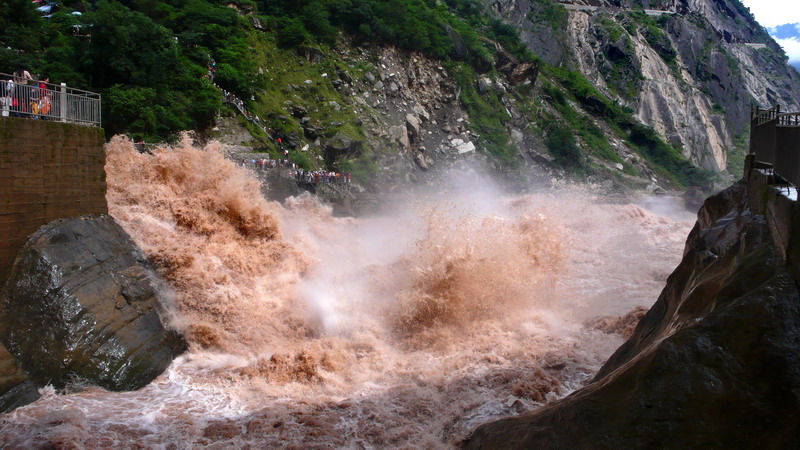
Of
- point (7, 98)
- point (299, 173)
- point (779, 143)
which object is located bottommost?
point (299, 173)

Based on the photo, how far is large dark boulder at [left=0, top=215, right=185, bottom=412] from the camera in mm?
8492

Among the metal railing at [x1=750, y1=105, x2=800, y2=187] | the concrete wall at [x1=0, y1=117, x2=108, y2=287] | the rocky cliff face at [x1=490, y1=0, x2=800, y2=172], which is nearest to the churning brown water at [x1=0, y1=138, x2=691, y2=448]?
the concrete wall at [x1=0, y1=117, x2=108, y2=287]

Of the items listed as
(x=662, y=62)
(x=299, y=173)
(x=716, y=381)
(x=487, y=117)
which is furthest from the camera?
(x=662, y=62)

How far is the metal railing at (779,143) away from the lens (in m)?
4.63

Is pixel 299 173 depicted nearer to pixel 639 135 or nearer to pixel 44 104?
pixel 44 104

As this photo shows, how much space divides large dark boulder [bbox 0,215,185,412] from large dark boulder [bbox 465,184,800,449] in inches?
274

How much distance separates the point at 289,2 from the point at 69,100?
30374 millimetres

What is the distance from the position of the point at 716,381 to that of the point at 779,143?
2937 mm

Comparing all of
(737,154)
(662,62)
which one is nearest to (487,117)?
(662,62)

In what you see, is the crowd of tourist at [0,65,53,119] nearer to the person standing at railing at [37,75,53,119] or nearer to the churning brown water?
the person standing at railing at [37,75,53,119]

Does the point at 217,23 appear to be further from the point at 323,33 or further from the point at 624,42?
the point at 624,42

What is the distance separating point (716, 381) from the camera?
12.8ft

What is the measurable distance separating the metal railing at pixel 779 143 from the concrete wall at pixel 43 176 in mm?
10436

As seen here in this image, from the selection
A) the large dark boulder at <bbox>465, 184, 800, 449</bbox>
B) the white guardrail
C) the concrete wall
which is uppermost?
the large dark boulder at <bbox>465, 184, 800, 449</bbox>
